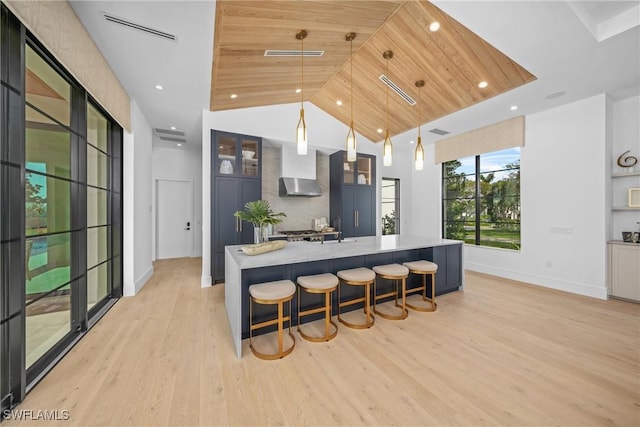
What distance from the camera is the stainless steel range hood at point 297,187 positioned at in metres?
5.22

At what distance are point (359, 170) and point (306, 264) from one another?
3.80 metres

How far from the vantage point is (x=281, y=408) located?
5.34 ft

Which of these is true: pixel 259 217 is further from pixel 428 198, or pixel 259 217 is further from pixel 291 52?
pixel 428 198

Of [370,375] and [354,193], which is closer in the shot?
[370,375]

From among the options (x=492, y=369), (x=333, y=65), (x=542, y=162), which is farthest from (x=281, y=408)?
(x=542, y=162)

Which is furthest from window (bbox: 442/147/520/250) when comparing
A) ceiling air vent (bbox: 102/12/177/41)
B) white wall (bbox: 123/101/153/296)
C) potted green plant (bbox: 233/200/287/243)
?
white wall (bbox: 123/101/153/296)

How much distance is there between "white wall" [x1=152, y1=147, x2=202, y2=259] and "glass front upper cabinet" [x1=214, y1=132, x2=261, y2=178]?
109 inches

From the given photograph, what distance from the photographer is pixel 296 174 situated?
538 centimetres

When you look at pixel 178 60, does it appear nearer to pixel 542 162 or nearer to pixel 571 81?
pixel 571 81

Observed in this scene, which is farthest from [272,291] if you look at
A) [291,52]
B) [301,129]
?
[291,52]

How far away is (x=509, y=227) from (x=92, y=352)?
660cm

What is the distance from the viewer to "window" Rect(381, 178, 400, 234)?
7.55 metres

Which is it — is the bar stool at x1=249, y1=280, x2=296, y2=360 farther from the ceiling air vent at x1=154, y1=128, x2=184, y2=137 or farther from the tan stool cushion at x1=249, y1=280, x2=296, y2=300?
the ceiling air vent at x1=154, y1=128, x2=184, y2=137

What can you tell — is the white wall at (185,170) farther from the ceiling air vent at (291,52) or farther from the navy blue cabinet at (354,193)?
the ceiling air vent at (291,52)
